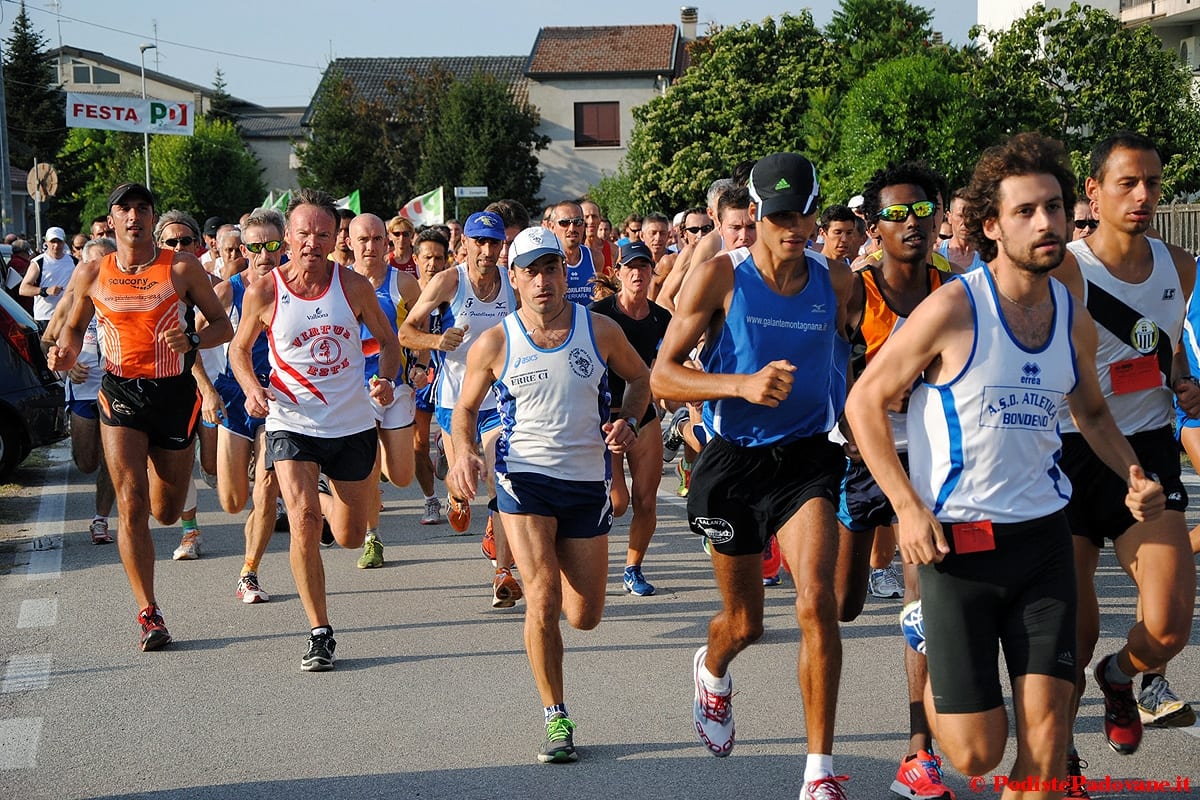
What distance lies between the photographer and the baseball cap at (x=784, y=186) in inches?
204

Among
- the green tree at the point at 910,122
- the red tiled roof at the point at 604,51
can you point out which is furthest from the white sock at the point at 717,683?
the red tiled roof at the point at 604,51

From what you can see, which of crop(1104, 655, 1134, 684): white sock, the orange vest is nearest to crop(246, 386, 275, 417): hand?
the orange vest

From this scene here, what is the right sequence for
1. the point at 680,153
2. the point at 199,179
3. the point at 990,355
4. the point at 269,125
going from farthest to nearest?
the point at 269,125 → the point at 199,179 → the point at 680,153 → the point at 990,355

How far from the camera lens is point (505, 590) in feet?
26.9

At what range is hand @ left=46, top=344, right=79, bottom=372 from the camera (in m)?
7.81

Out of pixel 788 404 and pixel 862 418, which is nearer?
pixel 862 418

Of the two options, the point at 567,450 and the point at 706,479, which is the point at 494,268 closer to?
the point at 567,450

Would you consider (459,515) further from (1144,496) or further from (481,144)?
(481,144)

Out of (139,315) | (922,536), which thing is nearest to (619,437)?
(922,536)

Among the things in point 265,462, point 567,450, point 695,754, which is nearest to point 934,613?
point 695,754

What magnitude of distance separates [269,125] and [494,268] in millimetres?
85538

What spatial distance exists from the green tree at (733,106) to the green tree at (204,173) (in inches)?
1213

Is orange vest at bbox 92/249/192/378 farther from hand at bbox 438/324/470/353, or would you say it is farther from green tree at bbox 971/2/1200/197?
green tree at bbox 971/2/1200/197

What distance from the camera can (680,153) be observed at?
157ft
